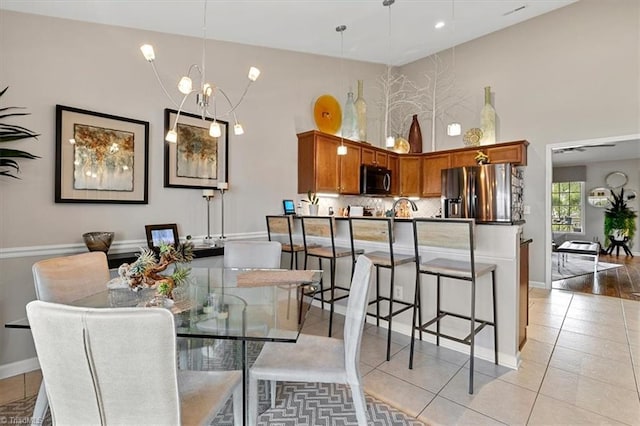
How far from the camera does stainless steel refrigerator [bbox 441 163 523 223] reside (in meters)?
4.19

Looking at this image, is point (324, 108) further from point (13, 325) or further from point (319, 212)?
point (13, 325)

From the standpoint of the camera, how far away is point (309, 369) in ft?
5.12

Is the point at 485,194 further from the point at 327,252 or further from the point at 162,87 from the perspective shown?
the point at 162,87

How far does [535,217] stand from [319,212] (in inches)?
136

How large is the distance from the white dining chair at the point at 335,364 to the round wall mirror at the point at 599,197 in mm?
10360

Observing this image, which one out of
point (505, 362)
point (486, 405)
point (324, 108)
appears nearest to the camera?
point (486, 405)

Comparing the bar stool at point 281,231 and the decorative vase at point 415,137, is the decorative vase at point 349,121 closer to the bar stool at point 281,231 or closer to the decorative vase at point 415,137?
the decorative vase at point 415,137

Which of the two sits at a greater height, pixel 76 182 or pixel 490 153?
pixel 490 153

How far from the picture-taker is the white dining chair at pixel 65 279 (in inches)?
67.5

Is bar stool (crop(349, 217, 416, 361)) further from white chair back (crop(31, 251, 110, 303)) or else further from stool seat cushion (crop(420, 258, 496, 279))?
white chair back (crop(31, 251, 110, 303))

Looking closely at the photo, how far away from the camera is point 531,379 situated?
7.64 feet

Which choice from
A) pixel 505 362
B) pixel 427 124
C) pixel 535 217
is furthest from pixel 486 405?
pixel 427 124

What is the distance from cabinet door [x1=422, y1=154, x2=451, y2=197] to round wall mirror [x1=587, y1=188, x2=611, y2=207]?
245 inches

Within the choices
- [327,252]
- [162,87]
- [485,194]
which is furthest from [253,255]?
[485,194]
